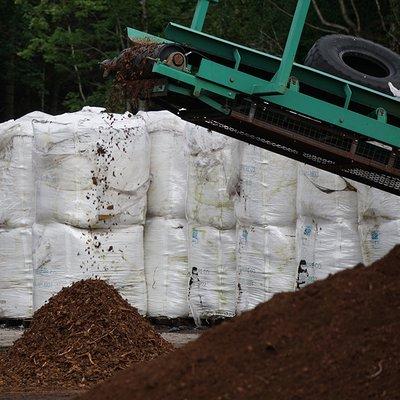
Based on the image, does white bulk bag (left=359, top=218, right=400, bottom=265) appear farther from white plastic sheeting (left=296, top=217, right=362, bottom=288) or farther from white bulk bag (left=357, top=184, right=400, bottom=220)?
white plastic sheeting (left=296, top=217, right=362, bottom=288)

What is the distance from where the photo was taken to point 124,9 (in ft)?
87.6

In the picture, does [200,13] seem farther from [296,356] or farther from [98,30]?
[98,30]

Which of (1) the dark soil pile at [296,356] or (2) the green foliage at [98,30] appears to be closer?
(1) the dark soil pile at [296,356]

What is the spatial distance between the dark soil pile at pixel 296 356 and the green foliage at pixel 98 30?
13.9 metres

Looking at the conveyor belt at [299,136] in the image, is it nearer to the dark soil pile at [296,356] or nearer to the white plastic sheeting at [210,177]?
the white plastic sheeting at [210,177]

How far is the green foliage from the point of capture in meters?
21.9

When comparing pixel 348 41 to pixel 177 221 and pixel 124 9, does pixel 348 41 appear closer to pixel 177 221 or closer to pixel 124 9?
pixel 177 221

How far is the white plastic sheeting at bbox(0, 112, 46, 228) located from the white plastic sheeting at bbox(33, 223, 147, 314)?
318 mm

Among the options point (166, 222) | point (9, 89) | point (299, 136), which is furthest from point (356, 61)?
point (9, 89)

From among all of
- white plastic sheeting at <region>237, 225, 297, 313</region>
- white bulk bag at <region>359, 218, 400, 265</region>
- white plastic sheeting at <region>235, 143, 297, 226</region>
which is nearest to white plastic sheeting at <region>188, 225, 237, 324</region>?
white plastic sheeting at <region>237, 225, 297, 313</region>

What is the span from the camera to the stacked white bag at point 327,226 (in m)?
10.5

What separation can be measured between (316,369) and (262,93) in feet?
11.1

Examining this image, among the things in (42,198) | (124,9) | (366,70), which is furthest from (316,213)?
(124,9)

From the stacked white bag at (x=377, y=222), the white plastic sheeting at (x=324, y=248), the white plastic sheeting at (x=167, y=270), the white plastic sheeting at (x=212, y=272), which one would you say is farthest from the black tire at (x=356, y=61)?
the white plastic sheeting at (x=167, y=270)
